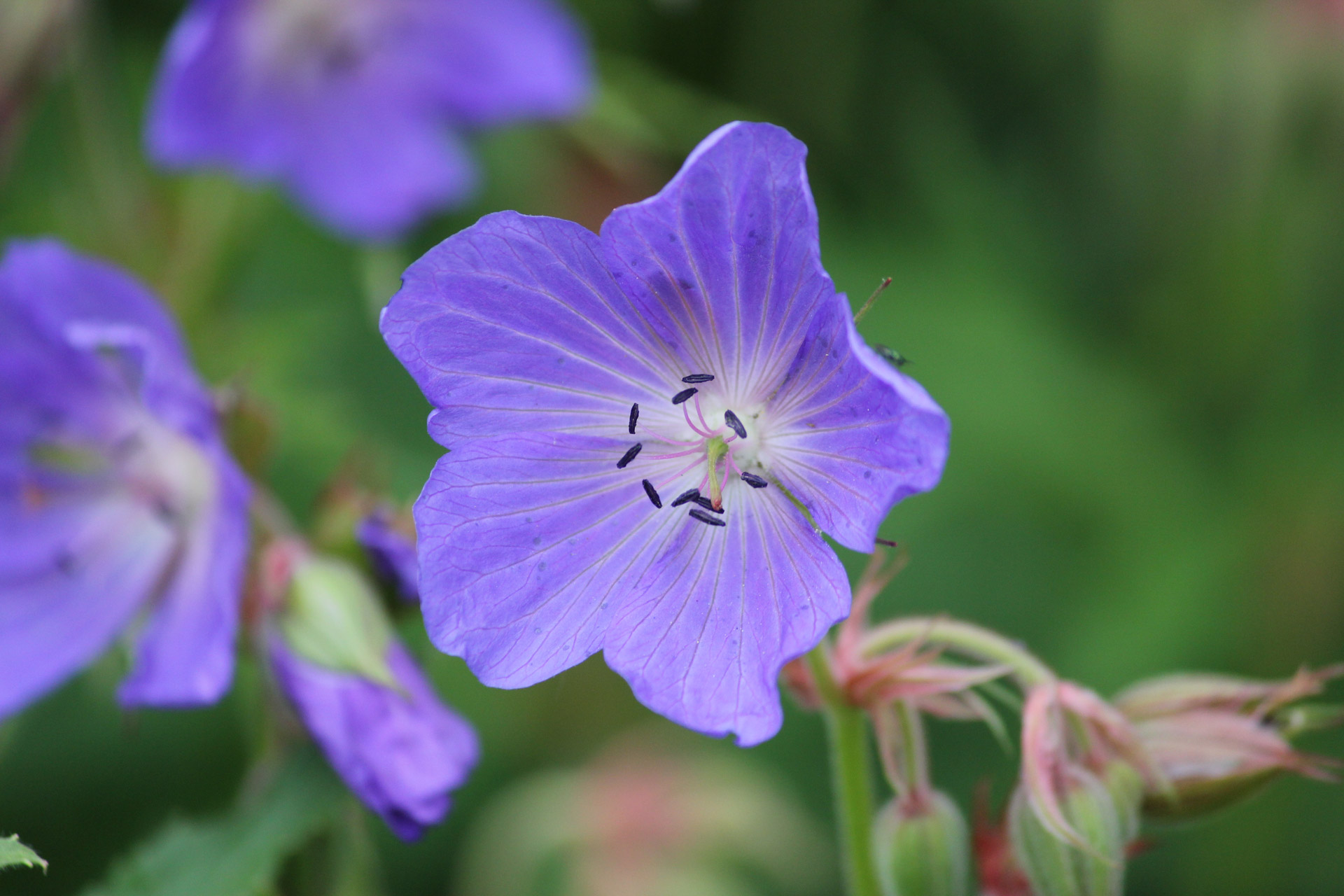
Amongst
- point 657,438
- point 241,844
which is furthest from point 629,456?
point 241,844

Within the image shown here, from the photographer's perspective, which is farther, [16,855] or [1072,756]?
[1072,756]

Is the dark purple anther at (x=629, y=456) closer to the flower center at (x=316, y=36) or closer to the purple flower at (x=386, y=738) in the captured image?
the purple flower at (x=386, y=738)

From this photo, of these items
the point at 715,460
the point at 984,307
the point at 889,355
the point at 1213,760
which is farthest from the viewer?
the point at 984,307

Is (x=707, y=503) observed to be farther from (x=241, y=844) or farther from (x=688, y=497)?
(x=241, y=844)

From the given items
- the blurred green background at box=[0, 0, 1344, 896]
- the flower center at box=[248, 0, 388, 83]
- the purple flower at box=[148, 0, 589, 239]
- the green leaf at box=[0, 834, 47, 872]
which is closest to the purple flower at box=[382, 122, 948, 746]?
the green leaf at box=[0, 834, 47, 872]

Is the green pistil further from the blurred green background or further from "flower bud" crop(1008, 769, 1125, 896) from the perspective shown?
the blurred green background

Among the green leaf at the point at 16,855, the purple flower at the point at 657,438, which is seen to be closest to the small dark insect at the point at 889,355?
the purple flower at the point at 657,438
